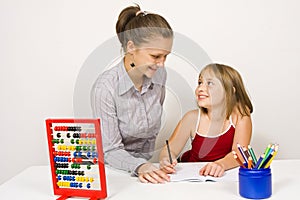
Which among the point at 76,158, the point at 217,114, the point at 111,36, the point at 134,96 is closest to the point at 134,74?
the point at 134,96

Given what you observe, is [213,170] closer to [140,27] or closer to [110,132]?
[110,132]

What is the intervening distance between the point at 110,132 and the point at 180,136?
1.07ft

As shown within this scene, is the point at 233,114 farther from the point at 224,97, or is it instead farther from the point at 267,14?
the point at 267,14

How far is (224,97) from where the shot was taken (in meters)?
1.53

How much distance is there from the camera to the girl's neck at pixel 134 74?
1260 mm

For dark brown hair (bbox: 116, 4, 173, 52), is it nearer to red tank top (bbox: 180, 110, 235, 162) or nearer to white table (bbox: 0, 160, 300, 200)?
white table (bbox: 0, 160, 300, 200)

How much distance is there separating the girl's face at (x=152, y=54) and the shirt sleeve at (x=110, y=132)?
0.42 ft

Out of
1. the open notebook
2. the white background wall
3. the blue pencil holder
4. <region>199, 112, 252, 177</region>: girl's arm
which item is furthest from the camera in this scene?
the white background wall

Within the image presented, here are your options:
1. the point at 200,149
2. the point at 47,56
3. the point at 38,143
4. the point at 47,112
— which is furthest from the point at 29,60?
the point at 200,149

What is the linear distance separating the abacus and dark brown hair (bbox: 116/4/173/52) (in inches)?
10.4

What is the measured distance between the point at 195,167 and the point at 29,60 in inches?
38.5

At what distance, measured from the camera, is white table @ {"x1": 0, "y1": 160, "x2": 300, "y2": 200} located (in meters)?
1.14

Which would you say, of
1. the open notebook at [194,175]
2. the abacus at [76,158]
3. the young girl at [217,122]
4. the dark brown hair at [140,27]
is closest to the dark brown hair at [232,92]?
the young girl at [217,122]

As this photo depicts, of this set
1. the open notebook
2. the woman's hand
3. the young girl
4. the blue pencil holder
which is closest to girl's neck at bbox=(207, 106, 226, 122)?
the young girl
